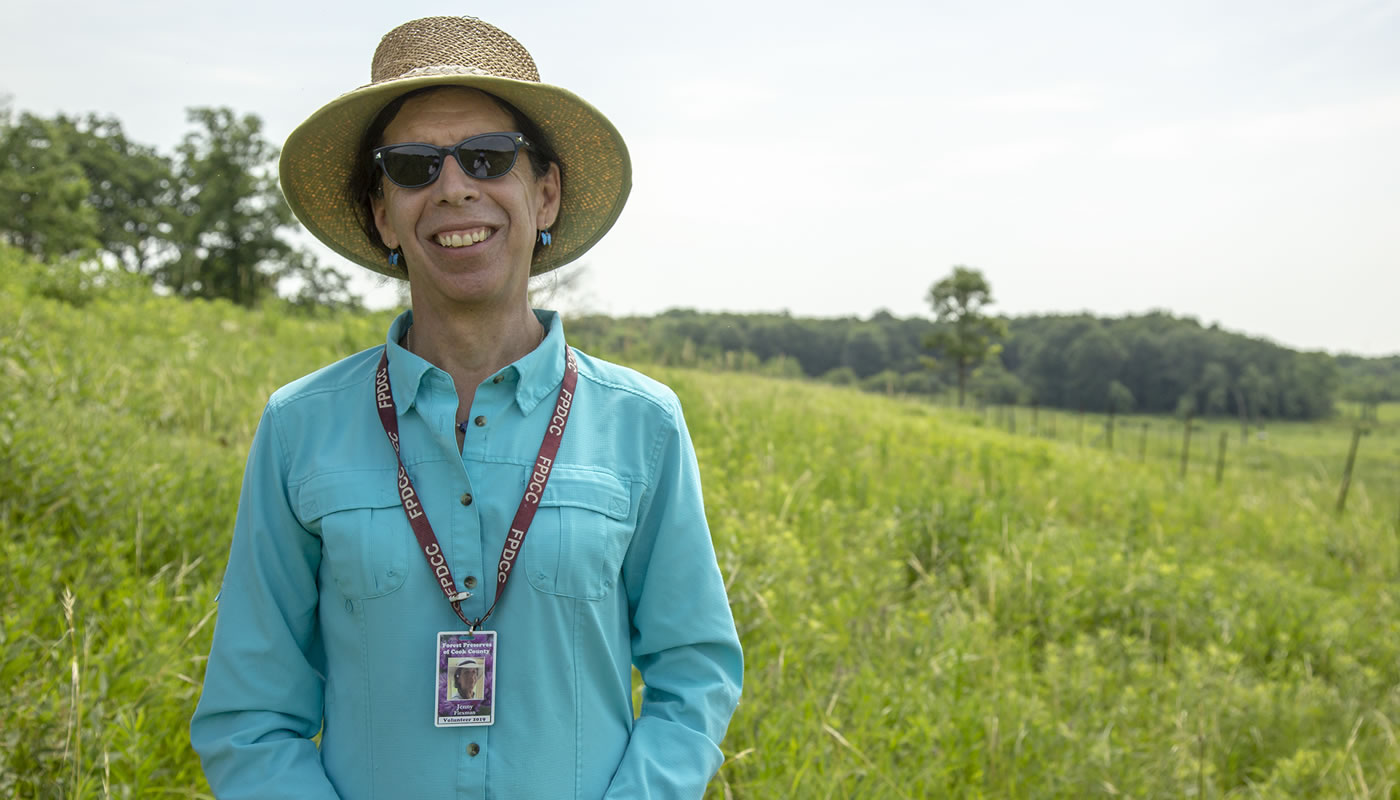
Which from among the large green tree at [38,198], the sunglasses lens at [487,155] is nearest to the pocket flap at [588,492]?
the sunglasses lens at [487,155]

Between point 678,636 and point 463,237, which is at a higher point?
point 463,237

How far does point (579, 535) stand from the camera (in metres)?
1.49

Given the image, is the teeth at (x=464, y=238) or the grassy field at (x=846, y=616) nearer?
the teeth at (x=464, y=238)

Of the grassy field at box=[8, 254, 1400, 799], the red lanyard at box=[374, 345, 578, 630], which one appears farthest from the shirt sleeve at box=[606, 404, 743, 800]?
the grassy field at box=[8, 254, 1400, 799]

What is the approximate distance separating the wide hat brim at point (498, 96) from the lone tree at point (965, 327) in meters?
75.5

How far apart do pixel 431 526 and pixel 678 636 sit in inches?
18.1

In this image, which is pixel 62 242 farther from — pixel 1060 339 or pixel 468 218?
pixel 1060 339

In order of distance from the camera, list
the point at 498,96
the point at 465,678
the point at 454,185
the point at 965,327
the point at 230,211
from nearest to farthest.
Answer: the point at 465,678 < the point at 454,185 < the point at 498,96 < the point at 230,211 < the point at 965,327

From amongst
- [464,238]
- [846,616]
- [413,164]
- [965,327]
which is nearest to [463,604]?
[464,238]

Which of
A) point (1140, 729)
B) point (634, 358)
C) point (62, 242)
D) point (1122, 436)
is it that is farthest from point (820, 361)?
point (1140, 729)

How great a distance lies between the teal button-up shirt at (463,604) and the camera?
57.2 inches

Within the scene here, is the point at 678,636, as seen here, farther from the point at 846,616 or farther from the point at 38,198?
the point at 38,198

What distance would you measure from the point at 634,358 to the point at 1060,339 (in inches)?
3733

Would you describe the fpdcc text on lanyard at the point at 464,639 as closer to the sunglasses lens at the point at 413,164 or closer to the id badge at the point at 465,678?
the id badge at the point at 465,678
